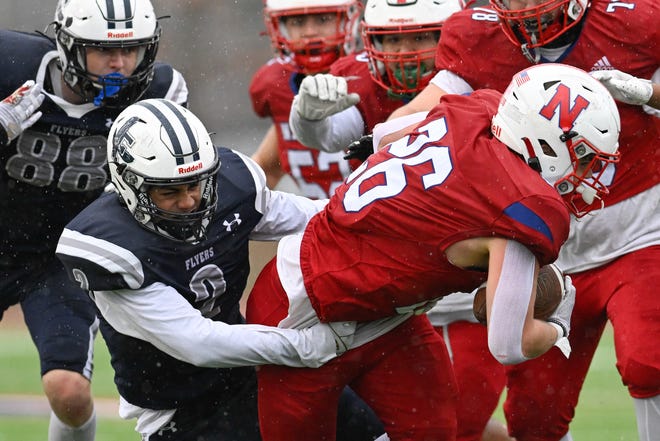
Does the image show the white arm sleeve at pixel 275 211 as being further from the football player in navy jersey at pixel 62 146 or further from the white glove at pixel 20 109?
the white glove at pixel 20 109

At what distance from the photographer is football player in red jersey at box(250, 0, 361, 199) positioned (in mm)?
5895

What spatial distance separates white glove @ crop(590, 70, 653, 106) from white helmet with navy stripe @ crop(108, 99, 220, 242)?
1258mm

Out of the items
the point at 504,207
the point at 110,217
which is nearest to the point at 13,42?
the point at 110,217

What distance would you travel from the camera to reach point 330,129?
495 cm

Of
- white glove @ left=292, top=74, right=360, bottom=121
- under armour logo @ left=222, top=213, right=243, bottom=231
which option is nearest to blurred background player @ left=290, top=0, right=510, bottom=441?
white glove @ left=292, top=74, right=360, bottom=121

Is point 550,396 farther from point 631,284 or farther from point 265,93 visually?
point 265,93

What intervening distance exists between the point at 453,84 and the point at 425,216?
113 cm

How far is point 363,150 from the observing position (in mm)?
4414

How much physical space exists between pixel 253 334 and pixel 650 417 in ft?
4.50

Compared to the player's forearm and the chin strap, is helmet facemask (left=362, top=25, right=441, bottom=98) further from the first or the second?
the player's forearm

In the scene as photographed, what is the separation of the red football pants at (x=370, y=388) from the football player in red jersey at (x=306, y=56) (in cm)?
201

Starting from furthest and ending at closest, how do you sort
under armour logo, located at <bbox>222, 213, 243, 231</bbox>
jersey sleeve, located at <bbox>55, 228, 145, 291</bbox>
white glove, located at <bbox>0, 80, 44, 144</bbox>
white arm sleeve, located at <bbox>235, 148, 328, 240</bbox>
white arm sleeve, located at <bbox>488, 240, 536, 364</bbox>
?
1. white glove, located at <bbox>0, 80, 44, 144</bbox>
2. white arm sleeve, located at <bbox>235, 148, 328, 240</bbox>
3. under armour logo, located at <bbox>222, 213, 243, 231</bbox>
4. jersey sleeve, located at <bbox>55, 228, 145, 291</bbox>
5. white arm sleeve, located at <bbox>488, 240, 536, 364</bbox>

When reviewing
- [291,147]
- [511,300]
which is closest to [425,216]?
[511,300]

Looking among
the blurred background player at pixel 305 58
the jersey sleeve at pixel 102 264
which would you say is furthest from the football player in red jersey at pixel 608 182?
the blurred background player at pixel 305 58
